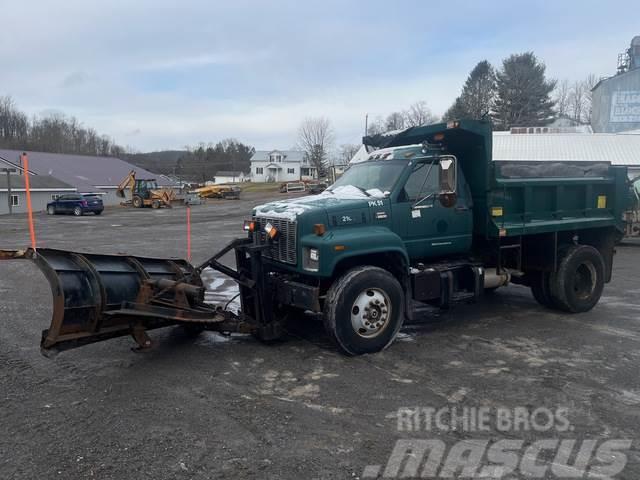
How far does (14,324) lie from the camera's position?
740cm

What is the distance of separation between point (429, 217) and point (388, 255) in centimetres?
88

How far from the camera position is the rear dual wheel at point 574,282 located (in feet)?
26.0

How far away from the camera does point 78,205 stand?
38.5m

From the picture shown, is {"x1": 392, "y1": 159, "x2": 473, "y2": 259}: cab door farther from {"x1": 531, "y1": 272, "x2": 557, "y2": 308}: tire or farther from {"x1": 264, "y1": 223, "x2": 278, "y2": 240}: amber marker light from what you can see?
{"x1": 531, "y1": 272, "x2": 557, "y2": 308}: tire

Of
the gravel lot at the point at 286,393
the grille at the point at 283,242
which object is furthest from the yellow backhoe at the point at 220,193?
Answer: the grille at the point at 283,242

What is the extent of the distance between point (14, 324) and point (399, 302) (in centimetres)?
533

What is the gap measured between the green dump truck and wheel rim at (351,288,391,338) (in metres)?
0.01

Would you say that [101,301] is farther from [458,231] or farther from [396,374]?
[458,231]

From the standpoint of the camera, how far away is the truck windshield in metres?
6.71

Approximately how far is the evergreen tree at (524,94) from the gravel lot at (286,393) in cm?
6632

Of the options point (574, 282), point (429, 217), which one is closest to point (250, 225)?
point (429, 217)

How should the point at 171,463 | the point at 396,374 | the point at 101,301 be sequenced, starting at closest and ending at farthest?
the point at 171,463 < the point at 101,301 < the point at 396,374

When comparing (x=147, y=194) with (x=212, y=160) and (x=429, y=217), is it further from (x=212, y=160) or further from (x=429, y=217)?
(x=212, y=160)

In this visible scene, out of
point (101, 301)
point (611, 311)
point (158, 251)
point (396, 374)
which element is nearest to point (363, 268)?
point (396, 374)
